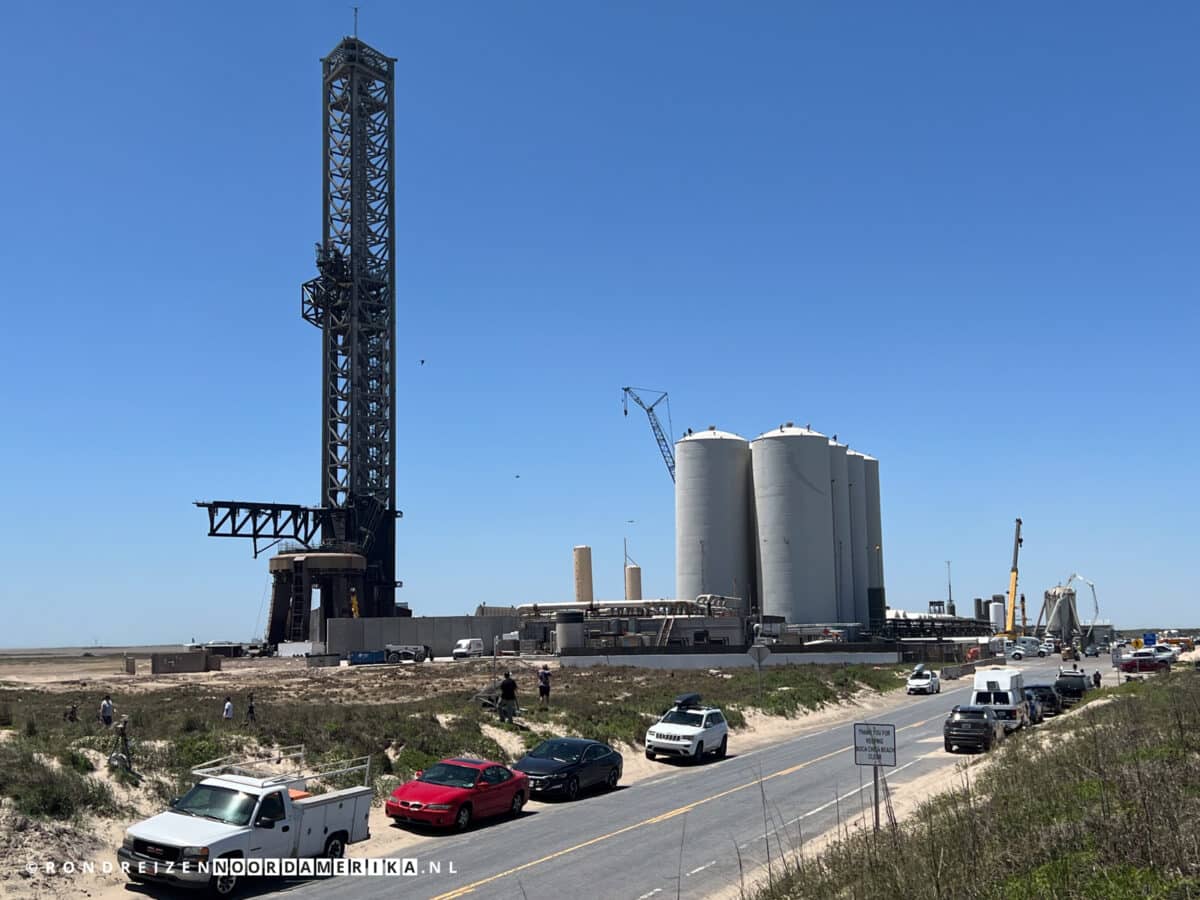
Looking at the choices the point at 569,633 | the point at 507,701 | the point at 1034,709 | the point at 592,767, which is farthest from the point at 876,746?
the point at 569,633

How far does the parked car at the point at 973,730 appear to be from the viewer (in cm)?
3192

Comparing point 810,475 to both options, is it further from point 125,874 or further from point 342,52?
point 125,874

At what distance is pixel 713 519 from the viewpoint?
111 meters

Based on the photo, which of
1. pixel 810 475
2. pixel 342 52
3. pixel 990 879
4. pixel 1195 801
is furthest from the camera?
pixel 342 52

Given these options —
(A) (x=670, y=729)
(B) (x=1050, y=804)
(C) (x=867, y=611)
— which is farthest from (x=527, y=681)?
(C) (x=867, y=611)

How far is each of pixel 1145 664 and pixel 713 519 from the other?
51.0 metres

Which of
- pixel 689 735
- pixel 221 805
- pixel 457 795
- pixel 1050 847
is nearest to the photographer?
pixel 1050 847

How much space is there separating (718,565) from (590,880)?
94.3 meters

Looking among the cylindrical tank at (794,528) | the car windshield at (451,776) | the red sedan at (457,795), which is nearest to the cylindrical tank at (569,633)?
the cylindrical tank at (794,528)

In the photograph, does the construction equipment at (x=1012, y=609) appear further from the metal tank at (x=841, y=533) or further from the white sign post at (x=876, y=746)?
the white sign post at (x=876, y=746)

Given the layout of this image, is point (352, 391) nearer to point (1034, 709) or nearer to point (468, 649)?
point (468, 649)

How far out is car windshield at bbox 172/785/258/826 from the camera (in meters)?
17.0

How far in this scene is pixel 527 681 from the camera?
197 feet

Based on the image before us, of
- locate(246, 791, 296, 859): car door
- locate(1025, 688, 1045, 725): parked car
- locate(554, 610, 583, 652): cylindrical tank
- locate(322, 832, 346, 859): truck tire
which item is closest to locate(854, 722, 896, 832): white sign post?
locate(322, 832, 346, 859): truck tire
